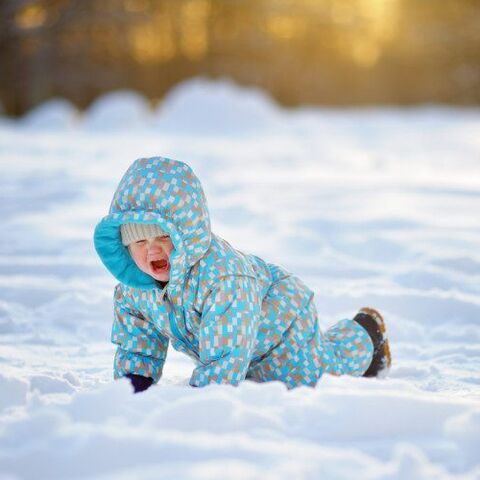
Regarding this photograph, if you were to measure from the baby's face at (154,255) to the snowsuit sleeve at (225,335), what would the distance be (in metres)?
0.14

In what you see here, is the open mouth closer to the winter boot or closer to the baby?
the baby

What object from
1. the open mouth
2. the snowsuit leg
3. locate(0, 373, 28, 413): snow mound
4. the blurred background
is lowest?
locate(0, 373, 28, 413): snow mound

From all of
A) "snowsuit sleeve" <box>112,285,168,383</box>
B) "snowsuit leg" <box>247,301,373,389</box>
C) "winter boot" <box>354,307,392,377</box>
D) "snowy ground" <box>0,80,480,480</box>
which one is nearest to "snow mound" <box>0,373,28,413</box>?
"snowy ground" <box>0,80,480,480</box>

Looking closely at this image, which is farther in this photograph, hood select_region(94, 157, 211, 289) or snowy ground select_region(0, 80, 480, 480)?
hood select_region(94, 157, 211, 289)

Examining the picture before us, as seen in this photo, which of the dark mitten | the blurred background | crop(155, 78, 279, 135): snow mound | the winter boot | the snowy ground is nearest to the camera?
the snowy ground

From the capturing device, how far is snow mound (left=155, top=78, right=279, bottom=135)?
10.5 meters

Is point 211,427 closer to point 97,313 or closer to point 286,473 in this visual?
point 286,473

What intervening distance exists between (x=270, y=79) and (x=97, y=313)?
1422cm

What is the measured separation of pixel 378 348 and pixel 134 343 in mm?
734

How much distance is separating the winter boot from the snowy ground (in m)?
0.11

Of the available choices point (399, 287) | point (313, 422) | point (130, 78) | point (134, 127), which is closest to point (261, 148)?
point (134, 127)

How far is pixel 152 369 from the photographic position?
2.05 m

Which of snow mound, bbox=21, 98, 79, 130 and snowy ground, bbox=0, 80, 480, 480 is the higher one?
snow mound, bbox=21, 98, 79, 130

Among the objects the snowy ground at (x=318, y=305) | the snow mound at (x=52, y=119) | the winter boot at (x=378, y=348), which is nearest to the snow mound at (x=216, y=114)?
the snow mound at (x=52, y=119)
